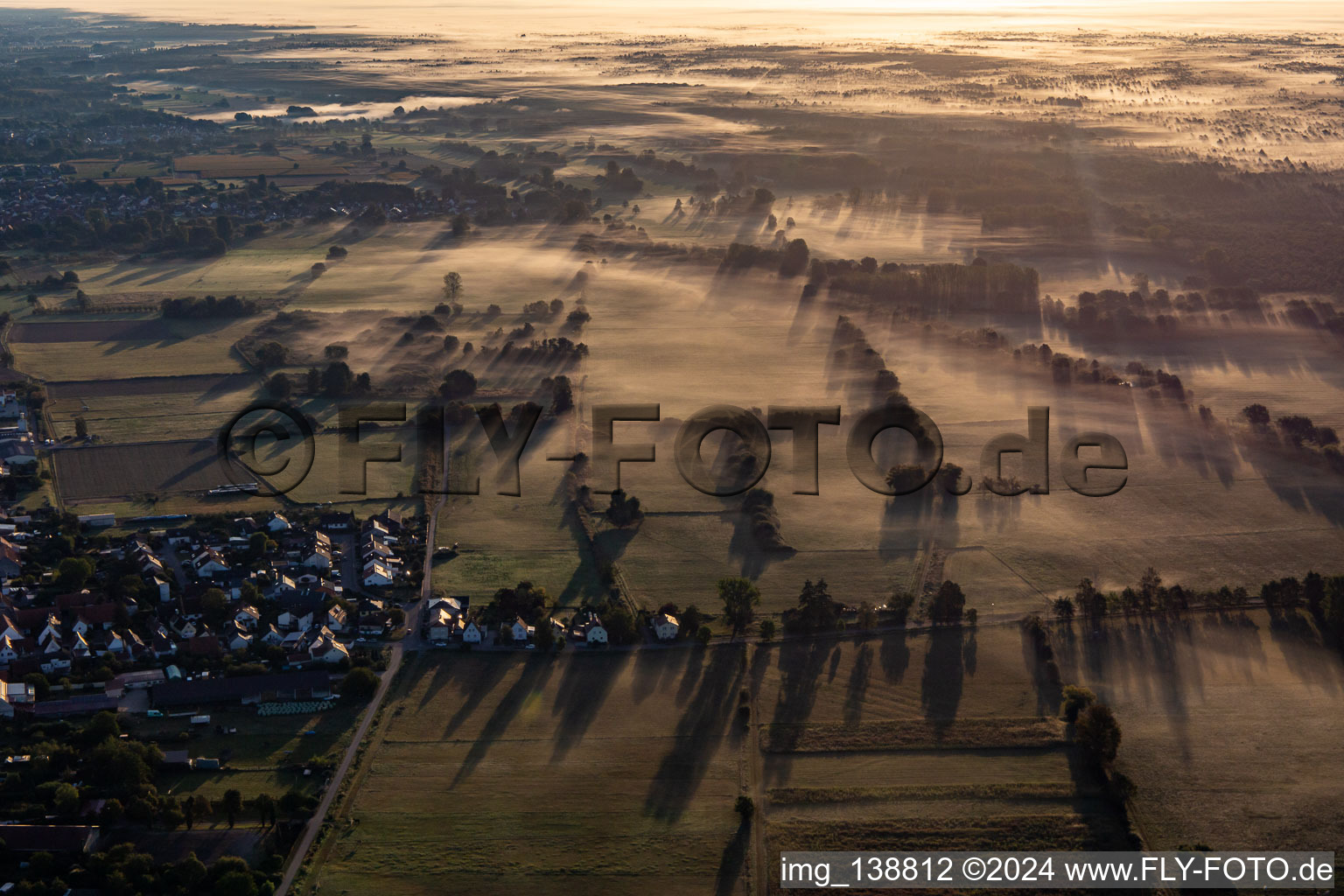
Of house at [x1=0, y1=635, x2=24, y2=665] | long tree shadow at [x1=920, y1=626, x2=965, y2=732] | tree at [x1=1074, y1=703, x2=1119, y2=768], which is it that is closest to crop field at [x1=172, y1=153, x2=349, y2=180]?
house at [x1=0, y1=635, x2=24, y2=665]

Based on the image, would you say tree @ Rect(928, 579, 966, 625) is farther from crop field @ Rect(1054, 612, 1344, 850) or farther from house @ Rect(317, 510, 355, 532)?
house @ Rect(317, 510, 355, 532)

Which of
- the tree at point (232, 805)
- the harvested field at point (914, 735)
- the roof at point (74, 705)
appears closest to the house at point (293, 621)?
the roof at point (74, 705)

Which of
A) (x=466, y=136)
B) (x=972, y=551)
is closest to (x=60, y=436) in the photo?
(x=972, y=551)

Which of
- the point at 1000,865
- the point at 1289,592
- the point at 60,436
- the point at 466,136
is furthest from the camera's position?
the point at 466,136

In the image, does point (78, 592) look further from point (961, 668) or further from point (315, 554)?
point (961, 668)

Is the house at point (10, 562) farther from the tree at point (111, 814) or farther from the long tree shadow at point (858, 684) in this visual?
the long tree shadow at point (858, 684)
